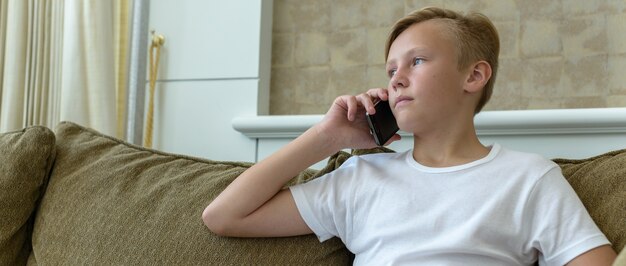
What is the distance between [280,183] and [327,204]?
0.09m

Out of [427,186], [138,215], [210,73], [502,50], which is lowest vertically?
[138,215]

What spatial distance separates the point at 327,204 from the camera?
1.31 metres

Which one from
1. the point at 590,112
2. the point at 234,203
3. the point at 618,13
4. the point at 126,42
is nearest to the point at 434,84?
the point at 234,203

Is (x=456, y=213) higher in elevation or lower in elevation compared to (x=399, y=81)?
lower

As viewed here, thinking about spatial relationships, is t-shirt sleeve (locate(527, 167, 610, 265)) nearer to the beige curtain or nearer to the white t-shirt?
the white t-shirt

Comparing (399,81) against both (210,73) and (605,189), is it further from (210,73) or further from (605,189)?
(210,73)

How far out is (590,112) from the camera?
5.32 ft

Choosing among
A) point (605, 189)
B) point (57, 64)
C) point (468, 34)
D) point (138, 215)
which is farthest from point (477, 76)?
point (57, 64)

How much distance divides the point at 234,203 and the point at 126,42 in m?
1.08

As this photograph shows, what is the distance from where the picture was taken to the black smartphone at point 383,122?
1345mm

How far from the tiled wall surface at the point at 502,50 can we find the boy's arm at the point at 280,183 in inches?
32.6

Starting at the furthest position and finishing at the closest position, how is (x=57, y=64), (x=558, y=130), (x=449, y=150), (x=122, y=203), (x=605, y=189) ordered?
1. (x=57, y=64)
2. (x=558, y=130)
3. (x=122, y=203)
4. (x=449, y=150)
5. (x=605, y=189)

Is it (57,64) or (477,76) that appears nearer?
(477,76)

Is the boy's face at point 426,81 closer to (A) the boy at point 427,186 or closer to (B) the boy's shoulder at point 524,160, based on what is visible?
(A) the boy at point 427,186
